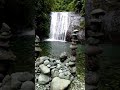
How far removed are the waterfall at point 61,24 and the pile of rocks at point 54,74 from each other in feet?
12.3

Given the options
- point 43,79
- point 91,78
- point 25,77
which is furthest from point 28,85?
point 43,79

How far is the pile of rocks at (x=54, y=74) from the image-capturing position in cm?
278

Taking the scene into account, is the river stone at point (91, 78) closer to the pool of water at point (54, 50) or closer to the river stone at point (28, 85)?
the river stone at point (28, 85)

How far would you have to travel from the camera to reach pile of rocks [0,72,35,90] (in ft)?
4.65

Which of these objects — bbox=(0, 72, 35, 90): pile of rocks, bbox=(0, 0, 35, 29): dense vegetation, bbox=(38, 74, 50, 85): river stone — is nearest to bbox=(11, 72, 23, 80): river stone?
bbox=(0, 72, 35, 90): pile of rocks

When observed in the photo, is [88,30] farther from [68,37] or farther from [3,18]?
[68,37]

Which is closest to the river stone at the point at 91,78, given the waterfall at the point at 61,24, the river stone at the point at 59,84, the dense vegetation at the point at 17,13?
the dense vegetation at the point at 17,13

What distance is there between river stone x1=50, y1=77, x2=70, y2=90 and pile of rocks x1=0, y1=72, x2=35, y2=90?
4.27 feet

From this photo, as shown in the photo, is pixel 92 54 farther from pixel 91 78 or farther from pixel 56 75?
pixel 56 75

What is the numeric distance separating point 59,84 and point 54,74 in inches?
9.8

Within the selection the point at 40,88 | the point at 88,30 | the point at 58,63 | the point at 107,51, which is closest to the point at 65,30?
the point at 58,63

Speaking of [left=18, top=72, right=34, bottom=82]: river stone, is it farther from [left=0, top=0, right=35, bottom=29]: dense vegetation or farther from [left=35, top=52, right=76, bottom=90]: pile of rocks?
[left=35, top=52, right=76, bottom=90]: pile of rocks

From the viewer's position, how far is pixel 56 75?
9.74 feet

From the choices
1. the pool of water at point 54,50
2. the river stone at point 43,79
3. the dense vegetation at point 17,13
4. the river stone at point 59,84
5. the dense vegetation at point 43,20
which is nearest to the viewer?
the dense vegetation at point 17,13
